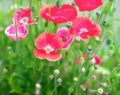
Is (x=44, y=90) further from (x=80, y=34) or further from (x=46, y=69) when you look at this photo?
(x=80, y=34)

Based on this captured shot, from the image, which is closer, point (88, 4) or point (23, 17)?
point (88, 4)

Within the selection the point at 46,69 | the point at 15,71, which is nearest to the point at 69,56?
the point at 46,69

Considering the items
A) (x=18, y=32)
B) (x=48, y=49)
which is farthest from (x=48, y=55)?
(x=18, y=32)

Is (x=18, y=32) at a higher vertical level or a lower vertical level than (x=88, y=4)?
lower

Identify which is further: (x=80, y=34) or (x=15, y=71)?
(x=15, y=71)

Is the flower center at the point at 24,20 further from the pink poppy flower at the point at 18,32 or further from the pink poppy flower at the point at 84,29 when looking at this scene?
the pink poppy flower at the point at 84,29

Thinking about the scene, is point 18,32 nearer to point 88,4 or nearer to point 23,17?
point 23,17
